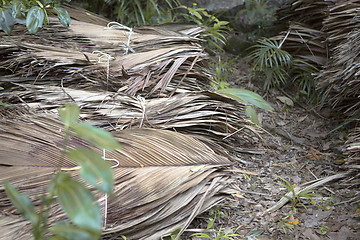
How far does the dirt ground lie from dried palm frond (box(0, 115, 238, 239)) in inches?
6.3

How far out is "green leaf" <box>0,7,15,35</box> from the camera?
6.65 ft

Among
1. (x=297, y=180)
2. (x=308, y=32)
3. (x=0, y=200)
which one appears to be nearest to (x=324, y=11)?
(x=308, y=32)

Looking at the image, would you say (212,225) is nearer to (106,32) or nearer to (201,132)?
(201,132)

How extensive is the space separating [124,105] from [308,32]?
178cm

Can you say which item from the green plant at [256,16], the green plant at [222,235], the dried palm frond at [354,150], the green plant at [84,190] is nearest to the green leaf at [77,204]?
the green plant at [84,190]

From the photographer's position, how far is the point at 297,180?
2.17m

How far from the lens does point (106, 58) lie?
2.44 m

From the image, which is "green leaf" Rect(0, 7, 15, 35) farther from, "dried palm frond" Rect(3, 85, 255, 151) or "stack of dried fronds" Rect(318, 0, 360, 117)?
"stack of dried fronds" Rect(318, 0, 360, 117)

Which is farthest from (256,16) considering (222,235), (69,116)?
(69,116)

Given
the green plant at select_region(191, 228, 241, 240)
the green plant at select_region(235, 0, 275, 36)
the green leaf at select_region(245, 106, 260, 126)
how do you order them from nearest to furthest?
1. the green plant at select_region(191, 228, 241, 240)
2. the green leaf at select_region(245, 106, 260, 126)
3. the green plant at select_region(235, 0, 275, 36)

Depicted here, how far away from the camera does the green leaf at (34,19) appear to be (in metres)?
2.10

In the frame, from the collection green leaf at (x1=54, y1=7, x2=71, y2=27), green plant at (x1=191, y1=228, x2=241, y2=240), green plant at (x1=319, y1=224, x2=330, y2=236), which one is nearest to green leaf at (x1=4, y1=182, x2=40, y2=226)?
green plant at (x1=191, y1=228, x2=241, y2=240)

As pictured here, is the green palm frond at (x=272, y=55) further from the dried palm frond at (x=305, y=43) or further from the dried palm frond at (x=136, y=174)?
the dried palm frond at (x=136, y=174)

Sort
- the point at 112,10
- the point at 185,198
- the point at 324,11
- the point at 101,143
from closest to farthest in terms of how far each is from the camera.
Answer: the point at 101,143 < the point at 185,198 < the point at 324,11 < the point at 112,10
